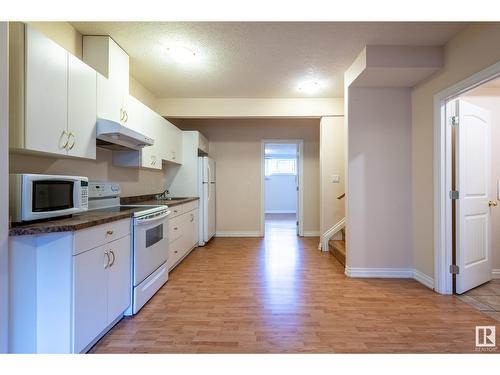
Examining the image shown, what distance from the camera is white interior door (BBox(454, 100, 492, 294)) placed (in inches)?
104

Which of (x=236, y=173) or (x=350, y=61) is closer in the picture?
(x=350, y=61)

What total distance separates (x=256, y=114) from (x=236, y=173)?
177 centimetres

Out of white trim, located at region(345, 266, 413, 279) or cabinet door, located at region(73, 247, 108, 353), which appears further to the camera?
white trim, located at region(345, 266, 413, 279)

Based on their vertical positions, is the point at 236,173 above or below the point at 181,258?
above

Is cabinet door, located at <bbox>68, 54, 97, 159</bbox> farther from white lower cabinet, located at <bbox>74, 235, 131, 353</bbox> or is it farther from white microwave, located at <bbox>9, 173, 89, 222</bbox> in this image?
white lower cabinet, located at <bbox>74, 235, 131, 353</bbox>

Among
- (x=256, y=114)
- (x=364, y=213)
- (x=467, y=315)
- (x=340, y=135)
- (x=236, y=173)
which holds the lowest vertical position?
(x=467, y=315)

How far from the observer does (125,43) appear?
261cm

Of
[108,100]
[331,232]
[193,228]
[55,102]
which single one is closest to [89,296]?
[55,102]

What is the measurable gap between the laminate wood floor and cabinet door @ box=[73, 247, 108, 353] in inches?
7.4

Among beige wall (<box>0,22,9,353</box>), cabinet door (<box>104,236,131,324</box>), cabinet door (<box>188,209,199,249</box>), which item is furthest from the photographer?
cabinet door (<box>188,209,199,249</box>)

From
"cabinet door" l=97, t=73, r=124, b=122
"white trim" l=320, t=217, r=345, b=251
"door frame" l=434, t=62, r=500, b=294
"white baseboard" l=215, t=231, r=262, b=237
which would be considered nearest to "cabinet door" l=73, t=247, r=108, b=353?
"cabinet door" l=97, t=73, r=124, b=122

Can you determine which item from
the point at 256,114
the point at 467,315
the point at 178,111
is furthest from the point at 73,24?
the point at 467,315

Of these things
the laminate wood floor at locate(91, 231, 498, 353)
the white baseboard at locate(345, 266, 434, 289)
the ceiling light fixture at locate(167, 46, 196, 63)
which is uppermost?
the ceiling light fixture at locate(167, 46, 196, 63)
